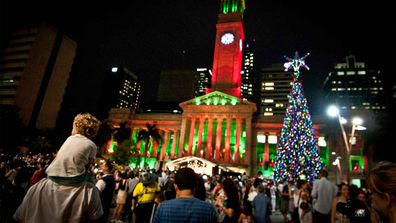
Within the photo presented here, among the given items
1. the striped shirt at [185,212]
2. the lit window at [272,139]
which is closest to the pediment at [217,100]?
the lit window at [272,139]

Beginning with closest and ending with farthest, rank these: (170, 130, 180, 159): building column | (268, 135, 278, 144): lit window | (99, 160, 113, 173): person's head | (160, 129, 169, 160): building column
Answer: (99, 160, 113, 173): person's head
(268, 135, 278, 144): lit window
(170, 130, 180, 159): building column
(160, 129, 169, 160): building column

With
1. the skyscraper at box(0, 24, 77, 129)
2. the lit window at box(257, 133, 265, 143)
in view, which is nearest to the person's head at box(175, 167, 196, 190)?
the lit window at box(257, 133, 265, 143)

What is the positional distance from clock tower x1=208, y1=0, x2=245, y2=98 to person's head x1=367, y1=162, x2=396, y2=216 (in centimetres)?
5373

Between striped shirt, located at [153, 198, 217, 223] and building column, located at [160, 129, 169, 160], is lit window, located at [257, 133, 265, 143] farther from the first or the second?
striped shirt, located at [153, 198, 217, 223]

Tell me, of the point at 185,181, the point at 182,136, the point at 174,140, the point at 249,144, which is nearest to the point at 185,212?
the point at 185,181

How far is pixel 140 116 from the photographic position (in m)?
60.9

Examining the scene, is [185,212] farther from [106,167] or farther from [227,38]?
[227,38]

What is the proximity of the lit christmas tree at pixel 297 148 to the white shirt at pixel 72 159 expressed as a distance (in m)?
25.7

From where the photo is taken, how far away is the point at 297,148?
1063 inches

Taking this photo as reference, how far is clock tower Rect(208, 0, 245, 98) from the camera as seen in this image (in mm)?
56719

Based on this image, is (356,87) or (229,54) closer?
(229,54)

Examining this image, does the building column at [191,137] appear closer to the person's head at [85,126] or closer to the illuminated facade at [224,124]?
the illuminated facade at [224,124]

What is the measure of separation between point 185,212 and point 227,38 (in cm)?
6001

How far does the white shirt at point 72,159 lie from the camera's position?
117 inches
